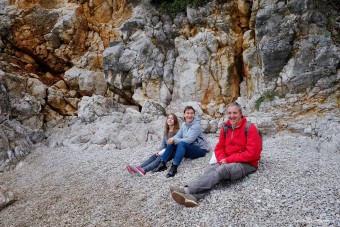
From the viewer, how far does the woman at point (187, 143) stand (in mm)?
8523

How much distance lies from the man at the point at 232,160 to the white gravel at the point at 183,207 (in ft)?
0.83

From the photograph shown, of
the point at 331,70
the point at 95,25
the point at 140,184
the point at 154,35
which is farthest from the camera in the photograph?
the point at 95,25

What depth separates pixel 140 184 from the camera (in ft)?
27.1

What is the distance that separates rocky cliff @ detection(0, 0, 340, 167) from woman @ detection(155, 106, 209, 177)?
205 inches

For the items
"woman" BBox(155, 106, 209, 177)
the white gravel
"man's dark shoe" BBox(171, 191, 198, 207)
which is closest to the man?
"man's dark shoe" BBox(171, 191, 198, 207)

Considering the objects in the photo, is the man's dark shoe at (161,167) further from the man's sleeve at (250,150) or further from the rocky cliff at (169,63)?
the rocky cliff at (169,63)

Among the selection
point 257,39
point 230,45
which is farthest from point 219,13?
point 257,39

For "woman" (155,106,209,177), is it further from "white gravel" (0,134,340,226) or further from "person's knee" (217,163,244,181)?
"person's knee" (217,163,244,181)

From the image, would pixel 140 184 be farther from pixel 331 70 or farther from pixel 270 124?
pixel 331 70

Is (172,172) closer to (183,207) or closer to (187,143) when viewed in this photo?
(187,143)

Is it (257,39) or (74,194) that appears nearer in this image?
(74,194)

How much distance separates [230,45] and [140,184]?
40.2 ft

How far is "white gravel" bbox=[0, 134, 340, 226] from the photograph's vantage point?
18.3 ft

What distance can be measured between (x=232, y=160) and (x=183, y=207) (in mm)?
1720
